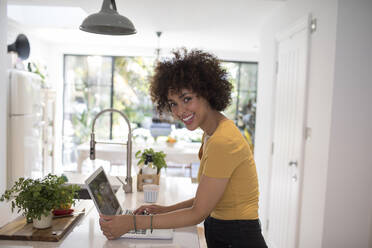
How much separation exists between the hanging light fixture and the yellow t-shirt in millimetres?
1023

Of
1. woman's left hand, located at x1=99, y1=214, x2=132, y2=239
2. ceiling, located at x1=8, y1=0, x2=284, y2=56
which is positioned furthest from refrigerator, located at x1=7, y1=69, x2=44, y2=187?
woman's left hand, located at x1=99, y1=214, x2=132, y2=239

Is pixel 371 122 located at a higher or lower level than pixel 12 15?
lower

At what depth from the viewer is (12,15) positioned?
192 inches

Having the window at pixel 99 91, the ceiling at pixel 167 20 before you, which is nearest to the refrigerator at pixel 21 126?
the ceiling at pixel 167 20

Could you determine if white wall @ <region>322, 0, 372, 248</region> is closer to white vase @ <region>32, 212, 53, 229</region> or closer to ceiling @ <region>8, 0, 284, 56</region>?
ceiling @ <region>8, 0, 284, 56</region>

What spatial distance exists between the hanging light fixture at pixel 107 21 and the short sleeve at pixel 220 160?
1.11m

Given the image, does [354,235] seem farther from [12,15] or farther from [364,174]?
[12,15]

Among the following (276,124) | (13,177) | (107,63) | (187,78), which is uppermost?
(107,63)

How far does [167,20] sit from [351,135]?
2.92 metres

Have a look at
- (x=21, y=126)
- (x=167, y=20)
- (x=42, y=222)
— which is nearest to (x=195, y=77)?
(x=42, y=222)

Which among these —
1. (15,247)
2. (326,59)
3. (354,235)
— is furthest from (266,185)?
(15,247)

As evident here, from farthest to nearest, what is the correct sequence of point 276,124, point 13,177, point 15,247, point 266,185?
1. point 13,177
2. point 266,185
3. point 276,124
4. point 15,247

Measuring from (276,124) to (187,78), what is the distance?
7.50 feet

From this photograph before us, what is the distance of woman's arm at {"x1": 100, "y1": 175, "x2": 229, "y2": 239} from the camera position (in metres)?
1.14
